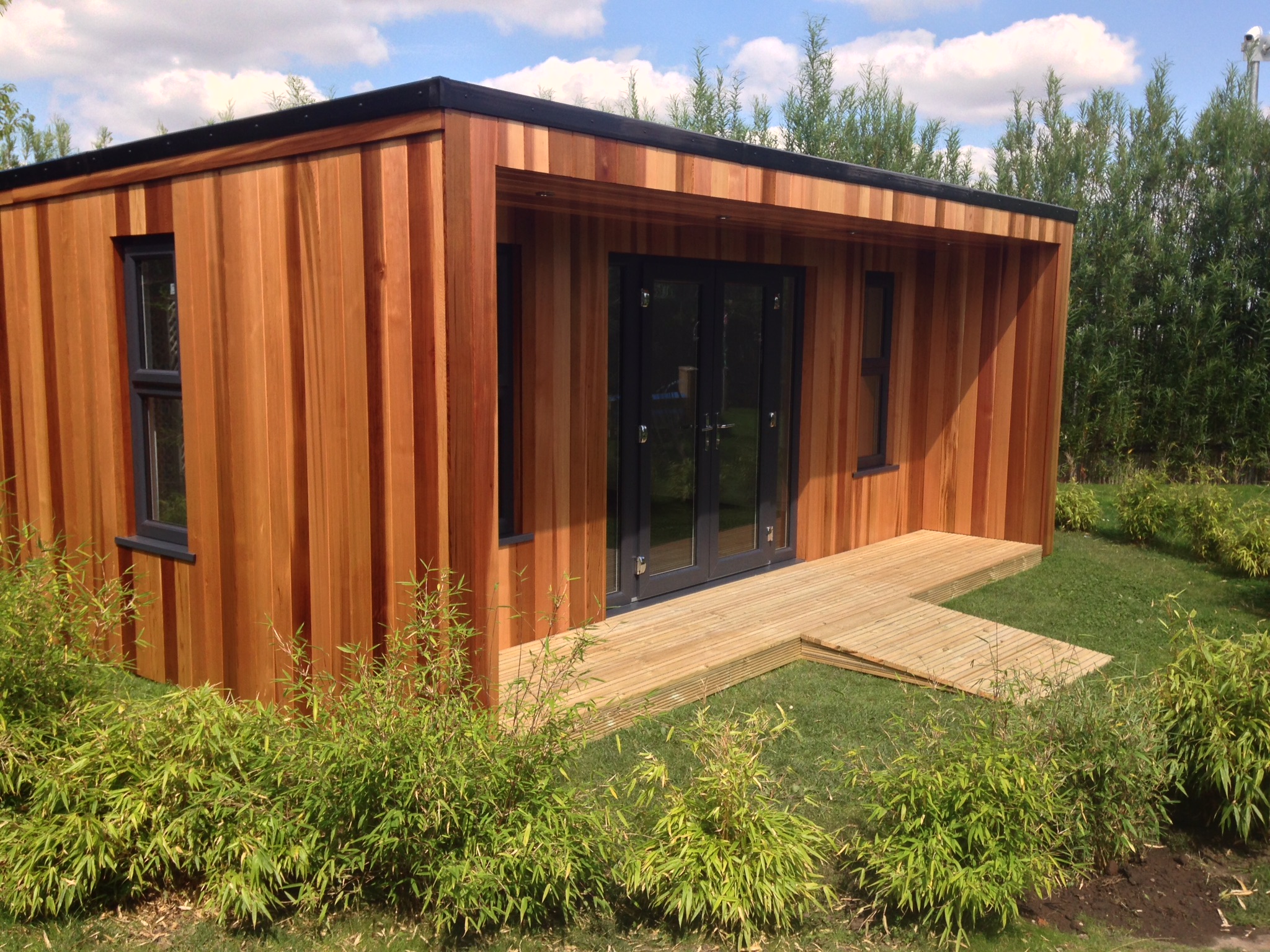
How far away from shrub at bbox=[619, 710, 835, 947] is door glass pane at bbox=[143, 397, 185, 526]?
3.10 meters

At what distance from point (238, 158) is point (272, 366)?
0.86 m

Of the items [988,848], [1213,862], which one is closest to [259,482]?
[988,848]

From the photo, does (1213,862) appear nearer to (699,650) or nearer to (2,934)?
(699,650)

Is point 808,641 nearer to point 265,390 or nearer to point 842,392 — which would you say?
point 842,392

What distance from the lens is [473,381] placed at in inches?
141

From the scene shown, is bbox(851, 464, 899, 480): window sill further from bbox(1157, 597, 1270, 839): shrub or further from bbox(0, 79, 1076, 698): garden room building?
bbox(1157, 597, 1270, 839): shrub

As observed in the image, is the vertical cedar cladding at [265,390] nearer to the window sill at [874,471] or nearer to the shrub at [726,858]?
the shrub at [726,858]

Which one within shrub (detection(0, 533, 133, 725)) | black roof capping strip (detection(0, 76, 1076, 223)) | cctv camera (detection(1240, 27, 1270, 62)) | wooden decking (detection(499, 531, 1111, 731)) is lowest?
wooden decking (detection(499, 531, 1111, 731))

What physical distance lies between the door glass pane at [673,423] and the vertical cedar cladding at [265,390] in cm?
228

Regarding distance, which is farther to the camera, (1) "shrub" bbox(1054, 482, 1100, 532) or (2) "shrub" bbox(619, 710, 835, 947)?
(1) "shrub" bbox(1054, 482, 1100, 532)

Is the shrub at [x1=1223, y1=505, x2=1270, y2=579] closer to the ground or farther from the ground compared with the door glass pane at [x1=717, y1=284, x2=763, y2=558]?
closer to the ground

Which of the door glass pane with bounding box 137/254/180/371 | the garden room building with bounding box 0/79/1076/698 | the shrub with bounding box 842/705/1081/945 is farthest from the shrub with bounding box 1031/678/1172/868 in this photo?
the door glass pane with bounding box 137/254/180/371

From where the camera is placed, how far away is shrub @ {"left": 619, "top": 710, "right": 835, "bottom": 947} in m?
2.88

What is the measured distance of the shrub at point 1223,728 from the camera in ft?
11.5
